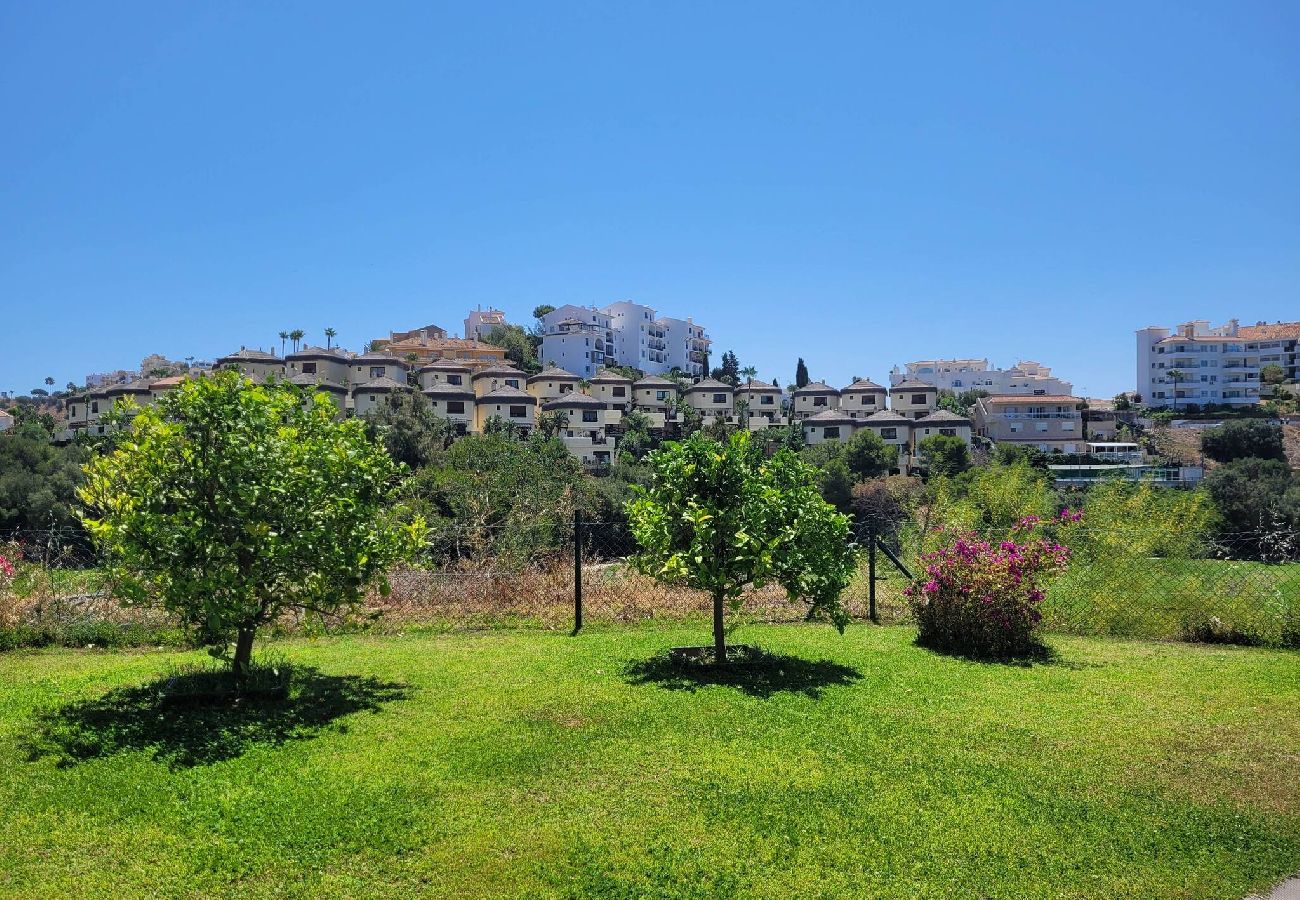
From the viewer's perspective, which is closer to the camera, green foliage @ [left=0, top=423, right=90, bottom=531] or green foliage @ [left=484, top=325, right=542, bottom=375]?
green foliage @ [left=0, top=423, right=90, bottom=531]

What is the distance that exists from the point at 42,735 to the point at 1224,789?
8.00m

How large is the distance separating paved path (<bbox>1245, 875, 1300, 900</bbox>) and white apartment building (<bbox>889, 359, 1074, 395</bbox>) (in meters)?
95.8

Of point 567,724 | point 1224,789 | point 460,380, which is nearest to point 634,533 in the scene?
point 567,724

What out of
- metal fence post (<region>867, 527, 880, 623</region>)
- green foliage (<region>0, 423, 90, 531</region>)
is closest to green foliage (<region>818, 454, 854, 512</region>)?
green foliage (<region>0, 423, 90, 531</region>)

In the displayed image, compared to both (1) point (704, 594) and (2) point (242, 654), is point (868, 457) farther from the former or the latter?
(2) point (242, 654)

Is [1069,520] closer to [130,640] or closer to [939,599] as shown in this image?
[939,599]

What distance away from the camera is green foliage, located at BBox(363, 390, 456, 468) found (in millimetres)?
49938

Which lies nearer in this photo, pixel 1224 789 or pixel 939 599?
pixel 1224 789

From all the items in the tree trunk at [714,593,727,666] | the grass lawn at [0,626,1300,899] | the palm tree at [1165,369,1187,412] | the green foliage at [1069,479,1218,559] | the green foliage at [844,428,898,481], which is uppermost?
the palm tree at [1165,369,1187,412]

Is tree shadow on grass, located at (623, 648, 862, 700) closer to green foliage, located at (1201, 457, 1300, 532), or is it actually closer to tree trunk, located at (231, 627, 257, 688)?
tree trunk, located at (231, 627, 257, 688)

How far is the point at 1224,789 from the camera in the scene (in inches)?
207

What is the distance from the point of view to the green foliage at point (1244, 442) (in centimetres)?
6721

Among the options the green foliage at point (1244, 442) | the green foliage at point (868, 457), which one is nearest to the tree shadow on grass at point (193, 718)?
the green foliage at point (868, 457)

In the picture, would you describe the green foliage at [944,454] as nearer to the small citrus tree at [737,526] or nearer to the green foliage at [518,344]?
the green foliage at [518,344]
